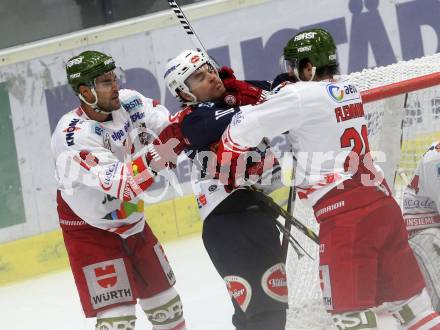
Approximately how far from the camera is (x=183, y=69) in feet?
10.5

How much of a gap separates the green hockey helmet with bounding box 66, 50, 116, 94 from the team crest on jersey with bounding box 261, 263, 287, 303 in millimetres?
977

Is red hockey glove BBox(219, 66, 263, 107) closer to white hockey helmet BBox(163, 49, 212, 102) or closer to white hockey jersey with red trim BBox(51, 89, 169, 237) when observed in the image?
white hockey helmet BBox(163, 49, 212, 102)

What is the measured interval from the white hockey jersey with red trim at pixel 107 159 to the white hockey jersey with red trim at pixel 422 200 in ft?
3.25

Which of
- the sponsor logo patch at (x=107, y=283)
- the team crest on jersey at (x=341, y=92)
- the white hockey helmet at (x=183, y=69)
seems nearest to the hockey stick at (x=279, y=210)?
the white hockey helmet at (x=183, y=69)

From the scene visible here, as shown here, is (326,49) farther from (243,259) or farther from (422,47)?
(422,47)

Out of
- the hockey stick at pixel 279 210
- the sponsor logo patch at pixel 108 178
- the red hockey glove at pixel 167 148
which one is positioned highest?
the red hockey glove at pixel 167 148

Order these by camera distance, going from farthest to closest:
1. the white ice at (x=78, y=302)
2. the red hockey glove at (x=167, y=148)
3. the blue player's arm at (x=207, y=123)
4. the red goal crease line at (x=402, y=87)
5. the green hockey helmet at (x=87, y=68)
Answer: the white ice at (x=78, y=302) → the red goal crease line at (x=402, y=87) → the green hockey helmet at (x=87, y=68) → the red hockey glove at (x=167, y=148) → the blue player's arm at (x=207, y=123)

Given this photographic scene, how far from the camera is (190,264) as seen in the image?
5.26 meters

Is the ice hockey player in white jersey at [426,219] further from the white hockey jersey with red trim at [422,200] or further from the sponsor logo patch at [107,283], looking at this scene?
the sponsor logo patch at [107,283]

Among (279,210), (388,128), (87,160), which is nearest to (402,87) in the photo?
(388,128)

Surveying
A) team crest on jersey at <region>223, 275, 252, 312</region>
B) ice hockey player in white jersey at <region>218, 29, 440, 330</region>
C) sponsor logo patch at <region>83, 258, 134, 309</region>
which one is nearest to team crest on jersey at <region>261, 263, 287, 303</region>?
team crest on jersey at <region>223, 275, 252, 312</region>

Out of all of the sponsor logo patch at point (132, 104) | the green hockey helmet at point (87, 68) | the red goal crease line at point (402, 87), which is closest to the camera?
the green hockey helmet at point (87, 68)

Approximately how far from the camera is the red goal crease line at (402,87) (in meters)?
3.69

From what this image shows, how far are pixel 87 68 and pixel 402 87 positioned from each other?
3.96ft
